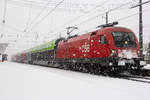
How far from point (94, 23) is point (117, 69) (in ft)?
51.8

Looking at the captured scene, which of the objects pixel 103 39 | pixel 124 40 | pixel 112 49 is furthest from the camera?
pixel 103 39

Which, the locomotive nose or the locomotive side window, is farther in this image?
the locomotive side window

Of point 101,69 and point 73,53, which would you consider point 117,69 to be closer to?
point 101,69

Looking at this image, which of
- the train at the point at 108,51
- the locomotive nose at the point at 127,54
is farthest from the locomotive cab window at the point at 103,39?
the locomotive nose at the point at 127,54

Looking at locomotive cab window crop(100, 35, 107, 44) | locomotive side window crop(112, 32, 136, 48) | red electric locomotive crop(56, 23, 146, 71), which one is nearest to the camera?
red electric locomotive crop(56, 23, 146, 71)

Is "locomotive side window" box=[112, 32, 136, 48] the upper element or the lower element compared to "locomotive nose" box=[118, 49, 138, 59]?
upper

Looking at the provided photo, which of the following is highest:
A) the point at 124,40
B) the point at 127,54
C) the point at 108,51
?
the point at 124,40

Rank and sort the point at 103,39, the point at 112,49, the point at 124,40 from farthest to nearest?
1. the point at 103,39
2. the point at 124,40
3. the point at 112,49

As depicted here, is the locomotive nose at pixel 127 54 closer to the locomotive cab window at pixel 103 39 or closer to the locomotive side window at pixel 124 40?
the locomotive side window at pixel 124 40

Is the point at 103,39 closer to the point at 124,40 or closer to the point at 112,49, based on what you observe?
the point at 112,49

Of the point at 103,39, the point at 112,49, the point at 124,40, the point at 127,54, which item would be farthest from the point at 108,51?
the point at 124,40

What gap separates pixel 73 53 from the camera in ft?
47.2

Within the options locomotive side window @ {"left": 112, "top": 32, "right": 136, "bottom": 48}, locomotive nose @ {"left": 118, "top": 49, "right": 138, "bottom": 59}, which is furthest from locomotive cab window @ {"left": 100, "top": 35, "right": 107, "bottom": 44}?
locomotive nose @ {"left": 118, "top": 49, "right": 138, "bottom": 59}

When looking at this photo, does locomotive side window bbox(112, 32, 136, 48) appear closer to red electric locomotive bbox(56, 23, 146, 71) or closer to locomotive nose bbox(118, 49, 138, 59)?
red electric locomotive bbox(56, 23, 146, 71)
